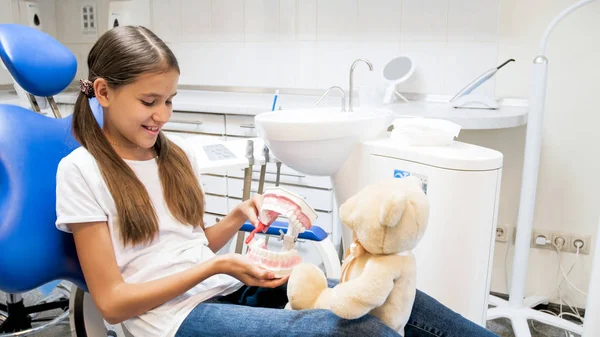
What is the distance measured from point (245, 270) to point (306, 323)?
14cm

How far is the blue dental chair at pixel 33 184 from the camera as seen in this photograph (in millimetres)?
942

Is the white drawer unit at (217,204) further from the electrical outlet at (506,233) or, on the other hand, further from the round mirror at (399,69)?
the electrical outlet at (506,233)

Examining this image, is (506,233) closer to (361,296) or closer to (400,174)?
(400,174)

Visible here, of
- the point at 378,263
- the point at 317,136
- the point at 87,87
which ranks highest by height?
the point at 87,87

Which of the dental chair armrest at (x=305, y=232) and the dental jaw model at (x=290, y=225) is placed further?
the dental chair armrest at (x=305, y=232)

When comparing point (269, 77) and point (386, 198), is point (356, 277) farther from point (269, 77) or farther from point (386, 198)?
point (269, 77)

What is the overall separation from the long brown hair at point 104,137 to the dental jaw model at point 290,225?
0.22m

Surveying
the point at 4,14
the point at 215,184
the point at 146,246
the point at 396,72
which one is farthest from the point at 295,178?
the point at 4,14

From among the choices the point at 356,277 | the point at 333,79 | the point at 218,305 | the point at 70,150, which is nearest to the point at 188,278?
the point at 218,305

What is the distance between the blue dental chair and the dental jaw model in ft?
1.22

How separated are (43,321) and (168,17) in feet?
5.87

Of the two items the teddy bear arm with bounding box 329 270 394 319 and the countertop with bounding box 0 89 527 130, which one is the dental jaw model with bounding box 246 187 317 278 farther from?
the countertop with bounding box 0 89 527 130

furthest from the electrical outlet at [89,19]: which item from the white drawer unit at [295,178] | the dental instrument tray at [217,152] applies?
the dental instrument tray at [217,152]

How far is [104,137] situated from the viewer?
40.2 inches
